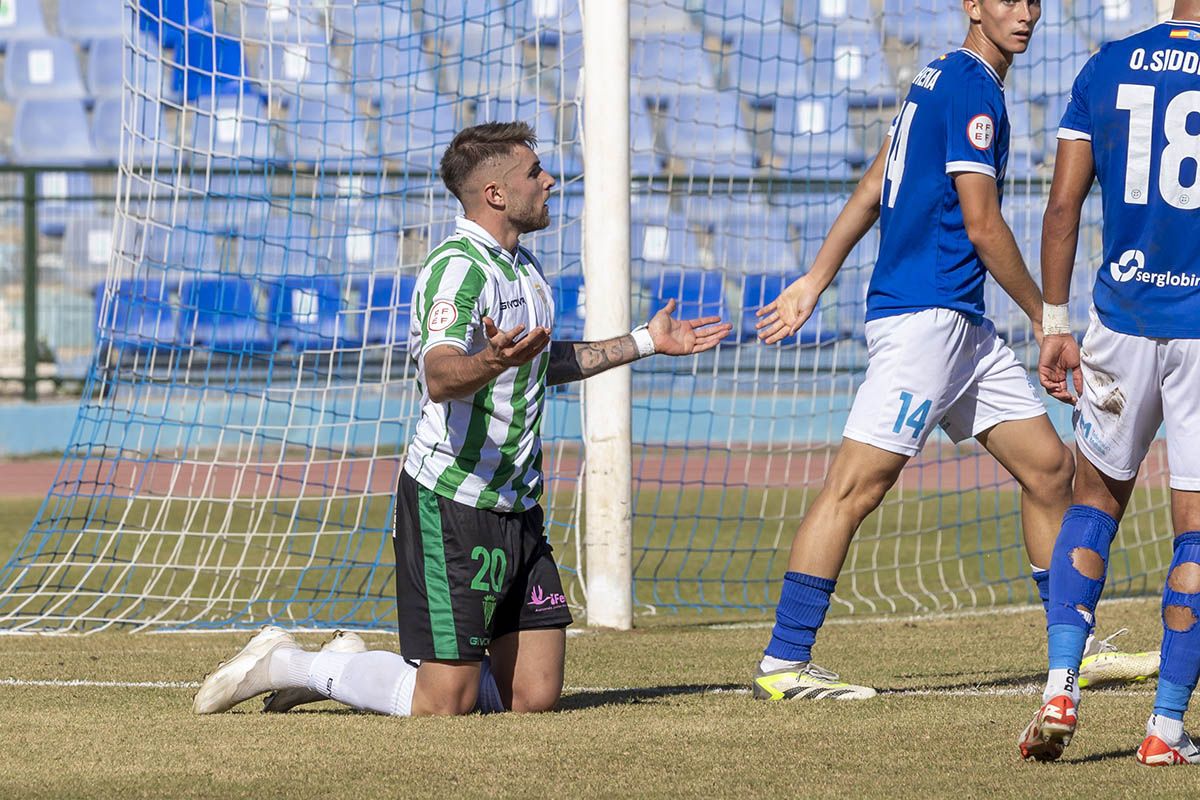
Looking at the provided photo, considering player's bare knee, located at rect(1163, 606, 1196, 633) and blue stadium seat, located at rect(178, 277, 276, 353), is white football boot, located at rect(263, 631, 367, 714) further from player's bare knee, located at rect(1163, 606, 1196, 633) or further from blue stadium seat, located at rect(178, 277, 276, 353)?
blue stadium seat, located at rect(178, 277, 276, 353)

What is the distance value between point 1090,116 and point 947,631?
2813 millimetres

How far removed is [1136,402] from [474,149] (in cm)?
187

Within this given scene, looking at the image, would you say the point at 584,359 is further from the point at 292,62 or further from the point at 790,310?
the point at 292,62

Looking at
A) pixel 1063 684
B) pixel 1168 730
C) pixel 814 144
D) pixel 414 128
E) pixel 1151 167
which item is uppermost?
pixel 814 144

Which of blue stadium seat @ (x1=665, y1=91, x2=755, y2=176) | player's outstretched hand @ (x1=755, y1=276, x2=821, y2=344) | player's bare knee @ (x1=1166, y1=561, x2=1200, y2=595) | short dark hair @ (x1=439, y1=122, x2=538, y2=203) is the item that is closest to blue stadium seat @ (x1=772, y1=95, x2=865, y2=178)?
blue stadium seat @ (x1=665, y1=91, x2=755, y2=176)

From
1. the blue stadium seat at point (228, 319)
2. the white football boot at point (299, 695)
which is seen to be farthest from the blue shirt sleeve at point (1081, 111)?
the blue stadium seat at point (228, 319)

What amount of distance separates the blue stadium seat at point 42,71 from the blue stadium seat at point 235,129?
378cm

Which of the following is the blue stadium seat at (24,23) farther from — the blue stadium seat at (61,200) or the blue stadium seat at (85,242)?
the blue stadium seat at (85,242)

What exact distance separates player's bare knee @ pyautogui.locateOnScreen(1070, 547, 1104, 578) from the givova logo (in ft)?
1.96

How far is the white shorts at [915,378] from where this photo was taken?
14.3 feet

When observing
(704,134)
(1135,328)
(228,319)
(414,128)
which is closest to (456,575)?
(1135,328)

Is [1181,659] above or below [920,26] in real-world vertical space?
A: below

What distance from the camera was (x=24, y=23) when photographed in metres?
19.6

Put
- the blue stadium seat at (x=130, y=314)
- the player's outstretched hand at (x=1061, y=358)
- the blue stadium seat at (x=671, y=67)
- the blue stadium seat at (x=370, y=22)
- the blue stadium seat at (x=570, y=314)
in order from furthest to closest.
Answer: the blue stadium seat at (x=671, y=67), the blue stadium seat at (x=570, y=314), the blue stadium seat at (x=370, y=22), the blue stadium seat at (x=130, y=314), the player's outstretched hand at (x=1061, y=358)
